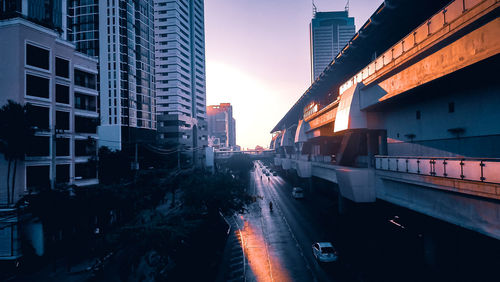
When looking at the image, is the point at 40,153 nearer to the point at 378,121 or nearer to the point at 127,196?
the point at 127,196

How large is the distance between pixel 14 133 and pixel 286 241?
26495 mm

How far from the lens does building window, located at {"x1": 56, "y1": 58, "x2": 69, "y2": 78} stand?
28.4 metres

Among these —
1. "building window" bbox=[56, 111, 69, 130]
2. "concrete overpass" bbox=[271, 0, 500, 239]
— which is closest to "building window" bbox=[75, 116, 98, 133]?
"building window" bbox=[56, 111, 69, 130]

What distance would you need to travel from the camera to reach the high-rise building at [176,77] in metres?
87.9

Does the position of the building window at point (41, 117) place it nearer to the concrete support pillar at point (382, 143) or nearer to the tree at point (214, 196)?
the tree at point (214, 196)

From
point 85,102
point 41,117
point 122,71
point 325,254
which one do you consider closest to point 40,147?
point 41,117

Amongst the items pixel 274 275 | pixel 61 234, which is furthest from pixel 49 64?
pixel 274 275

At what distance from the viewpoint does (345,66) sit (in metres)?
32.1

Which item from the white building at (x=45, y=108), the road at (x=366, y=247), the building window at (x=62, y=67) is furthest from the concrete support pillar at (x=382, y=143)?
the building window at (x=62, y=67)

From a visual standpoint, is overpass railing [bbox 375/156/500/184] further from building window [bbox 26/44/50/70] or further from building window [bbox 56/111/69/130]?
building window [bbox 26/44/50/70]

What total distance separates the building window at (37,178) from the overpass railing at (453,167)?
29671mm

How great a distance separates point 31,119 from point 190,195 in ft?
51.9

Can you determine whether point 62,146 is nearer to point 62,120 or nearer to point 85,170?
point 62,120

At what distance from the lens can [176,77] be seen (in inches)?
3723
